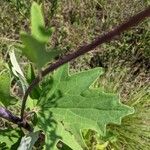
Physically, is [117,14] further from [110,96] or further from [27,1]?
[110,96]

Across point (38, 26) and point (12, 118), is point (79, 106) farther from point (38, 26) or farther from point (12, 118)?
point (38, 26)

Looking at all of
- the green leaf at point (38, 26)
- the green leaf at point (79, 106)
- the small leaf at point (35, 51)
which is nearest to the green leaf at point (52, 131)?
the green leaf at point (79, 106)

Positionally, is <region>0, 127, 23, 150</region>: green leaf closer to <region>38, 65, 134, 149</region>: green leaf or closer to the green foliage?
<region>38, 65, 134, 149</region>: green leaf

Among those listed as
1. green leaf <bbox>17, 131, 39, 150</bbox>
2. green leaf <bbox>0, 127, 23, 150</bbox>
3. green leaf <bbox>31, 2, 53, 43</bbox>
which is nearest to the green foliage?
green leaf <bbox>31, 2, 53, 43</bbox>

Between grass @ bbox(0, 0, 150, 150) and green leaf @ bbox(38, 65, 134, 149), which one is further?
grass @ bbox(0, 0, 150, 150)

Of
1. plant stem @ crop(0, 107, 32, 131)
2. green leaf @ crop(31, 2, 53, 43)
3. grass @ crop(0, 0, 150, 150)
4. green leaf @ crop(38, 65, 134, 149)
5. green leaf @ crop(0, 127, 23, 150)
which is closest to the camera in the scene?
green leaf @ crop(31, 2, 53, 43)

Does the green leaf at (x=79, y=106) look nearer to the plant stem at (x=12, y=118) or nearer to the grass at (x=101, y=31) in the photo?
the plant stem at (x=12, y=118)

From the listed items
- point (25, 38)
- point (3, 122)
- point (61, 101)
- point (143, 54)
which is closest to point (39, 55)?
point (25, 38)

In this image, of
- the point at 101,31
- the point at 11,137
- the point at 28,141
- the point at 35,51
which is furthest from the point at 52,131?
the point at 101,31
